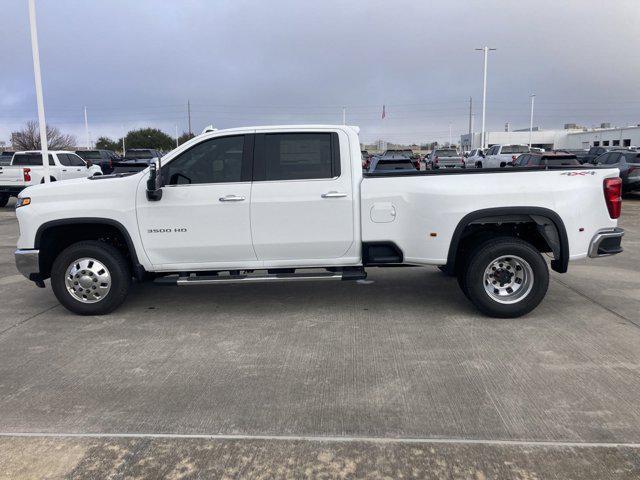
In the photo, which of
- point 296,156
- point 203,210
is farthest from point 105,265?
point 296,156

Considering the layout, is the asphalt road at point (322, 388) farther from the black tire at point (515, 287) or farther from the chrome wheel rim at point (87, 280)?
the chrome wheel rim at point (87, 280)

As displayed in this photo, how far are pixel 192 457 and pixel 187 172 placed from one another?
11.0 feet

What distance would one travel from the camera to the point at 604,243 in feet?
19.1

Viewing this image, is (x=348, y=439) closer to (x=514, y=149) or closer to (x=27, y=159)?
(x=27, y=159)

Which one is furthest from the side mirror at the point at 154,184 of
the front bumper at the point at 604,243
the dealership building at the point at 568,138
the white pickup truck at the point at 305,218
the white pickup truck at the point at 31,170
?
the dealership building at the point at 568,138

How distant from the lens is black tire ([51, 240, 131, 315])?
5.99m

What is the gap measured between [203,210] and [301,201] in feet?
3.39

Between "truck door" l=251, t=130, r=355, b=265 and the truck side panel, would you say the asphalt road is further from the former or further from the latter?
the truck side panel

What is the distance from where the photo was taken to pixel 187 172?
594 centimetres

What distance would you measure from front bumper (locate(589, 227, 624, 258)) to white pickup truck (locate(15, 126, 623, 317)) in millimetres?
13

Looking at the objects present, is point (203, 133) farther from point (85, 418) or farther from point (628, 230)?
point (628, 230)

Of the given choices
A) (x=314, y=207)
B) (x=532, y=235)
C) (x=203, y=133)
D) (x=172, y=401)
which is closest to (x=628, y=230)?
(x=532, y=235)

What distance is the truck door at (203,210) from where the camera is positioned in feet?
19.2

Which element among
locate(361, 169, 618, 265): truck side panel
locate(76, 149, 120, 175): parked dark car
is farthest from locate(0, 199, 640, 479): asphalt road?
locate(76, 149, 120, 175): parked dark car
